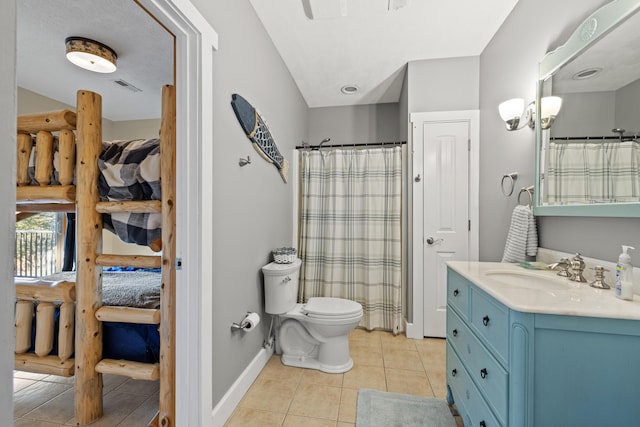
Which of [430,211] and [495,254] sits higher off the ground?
[430,211]

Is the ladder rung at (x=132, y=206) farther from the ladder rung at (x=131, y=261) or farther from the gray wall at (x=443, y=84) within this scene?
the gray wall at (x=443, y=84)

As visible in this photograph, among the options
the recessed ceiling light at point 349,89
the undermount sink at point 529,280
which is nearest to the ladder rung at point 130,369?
the undermount sink at point 529,280

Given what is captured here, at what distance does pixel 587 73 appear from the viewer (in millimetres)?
1278

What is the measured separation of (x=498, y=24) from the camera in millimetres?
2072

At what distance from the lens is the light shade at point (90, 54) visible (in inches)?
80.7

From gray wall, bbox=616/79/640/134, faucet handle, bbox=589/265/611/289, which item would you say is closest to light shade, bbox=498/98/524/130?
gray wall, bbox=616/79/640/134

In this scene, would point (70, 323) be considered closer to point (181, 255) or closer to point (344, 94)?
point (181, 255)

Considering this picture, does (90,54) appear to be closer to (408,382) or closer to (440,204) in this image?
(440,204)

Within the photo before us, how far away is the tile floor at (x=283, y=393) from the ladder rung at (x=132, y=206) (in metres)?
1.17

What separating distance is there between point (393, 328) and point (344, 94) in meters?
2.52

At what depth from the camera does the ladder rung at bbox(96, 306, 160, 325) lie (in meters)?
1.44

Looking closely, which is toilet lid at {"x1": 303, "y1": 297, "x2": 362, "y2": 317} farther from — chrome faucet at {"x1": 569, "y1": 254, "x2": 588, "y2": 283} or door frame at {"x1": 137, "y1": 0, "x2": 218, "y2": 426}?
chrome faucet at {"x1": 569, "y1": 254, "x2": 588, "y2": 283}

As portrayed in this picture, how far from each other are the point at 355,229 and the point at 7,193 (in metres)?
2.51

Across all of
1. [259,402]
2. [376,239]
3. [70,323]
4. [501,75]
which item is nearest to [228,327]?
[259,402]
